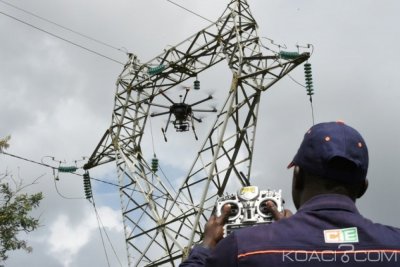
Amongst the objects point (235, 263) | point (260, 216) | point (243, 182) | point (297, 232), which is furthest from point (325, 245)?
point (243, 182)

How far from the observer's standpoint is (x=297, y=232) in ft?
6.32

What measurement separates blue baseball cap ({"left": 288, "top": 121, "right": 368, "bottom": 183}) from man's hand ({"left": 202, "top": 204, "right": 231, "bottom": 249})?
22.0 inches

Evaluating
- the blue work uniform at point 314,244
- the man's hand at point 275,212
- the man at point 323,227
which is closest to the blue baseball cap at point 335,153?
the man at point 323,227

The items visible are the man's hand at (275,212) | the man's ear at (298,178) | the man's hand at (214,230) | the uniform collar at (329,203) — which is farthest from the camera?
the man's hand at (275,212)

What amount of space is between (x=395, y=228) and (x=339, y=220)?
22 cm

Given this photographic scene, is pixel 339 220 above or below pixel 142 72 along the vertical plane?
below

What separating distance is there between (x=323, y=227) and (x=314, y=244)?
0.08 meters

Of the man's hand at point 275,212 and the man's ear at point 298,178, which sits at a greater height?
Answer: the man's hand at point 275,212

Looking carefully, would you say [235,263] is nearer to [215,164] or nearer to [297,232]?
[297,232]

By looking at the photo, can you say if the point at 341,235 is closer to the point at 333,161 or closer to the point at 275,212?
the point at 333,161

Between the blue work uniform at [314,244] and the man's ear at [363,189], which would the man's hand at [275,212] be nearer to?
the man's ear at [363,189]

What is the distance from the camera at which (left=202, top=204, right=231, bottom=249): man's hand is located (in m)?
2.47

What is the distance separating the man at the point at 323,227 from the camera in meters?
1.88

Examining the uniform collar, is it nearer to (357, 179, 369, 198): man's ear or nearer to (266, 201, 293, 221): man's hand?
(357, 179, 369, 198): man's ear
